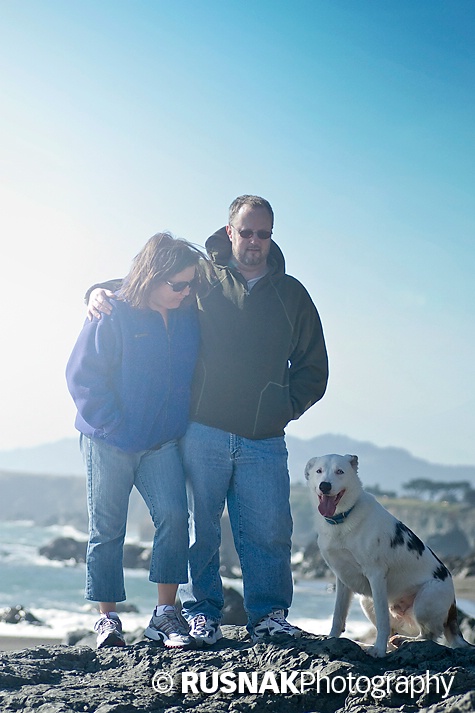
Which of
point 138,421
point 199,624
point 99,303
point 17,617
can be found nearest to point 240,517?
point 199,624

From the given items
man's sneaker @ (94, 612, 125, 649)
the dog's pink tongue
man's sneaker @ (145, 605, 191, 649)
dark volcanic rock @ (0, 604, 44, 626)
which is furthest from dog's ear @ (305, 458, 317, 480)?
dark volcanic rock @ (0, 604, 44, 626)

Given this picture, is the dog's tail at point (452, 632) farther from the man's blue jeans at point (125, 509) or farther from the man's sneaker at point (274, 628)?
the man's blue jeans at point (125, 509)

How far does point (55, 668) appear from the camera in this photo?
4.67 metres

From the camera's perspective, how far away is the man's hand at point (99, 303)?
5.03 meters

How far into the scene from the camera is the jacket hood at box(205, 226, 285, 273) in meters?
5.33

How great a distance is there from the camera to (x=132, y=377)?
196 inches

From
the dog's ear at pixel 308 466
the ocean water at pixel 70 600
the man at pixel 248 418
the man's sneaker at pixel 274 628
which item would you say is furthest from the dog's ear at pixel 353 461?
the ocean water at pixel 70 600

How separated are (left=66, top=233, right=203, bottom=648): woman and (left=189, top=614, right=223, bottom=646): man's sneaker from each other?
7 centimetres

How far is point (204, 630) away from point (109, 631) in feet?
2.02

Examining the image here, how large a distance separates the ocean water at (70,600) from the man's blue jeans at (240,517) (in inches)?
437

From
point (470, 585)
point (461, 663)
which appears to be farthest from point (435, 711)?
point (470, 585)

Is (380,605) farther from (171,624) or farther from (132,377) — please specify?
(132,377)

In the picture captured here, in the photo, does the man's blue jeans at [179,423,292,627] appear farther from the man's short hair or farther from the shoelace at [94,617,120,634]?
the man's short hair

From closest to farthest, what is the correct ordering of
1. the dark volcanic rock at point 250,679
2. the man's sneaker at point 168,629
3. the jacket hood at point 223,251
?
1. the dark volcanic rock at point 250,679
2. the man's sneaker at point 168,629
3. the jacket hood at point 223,251
